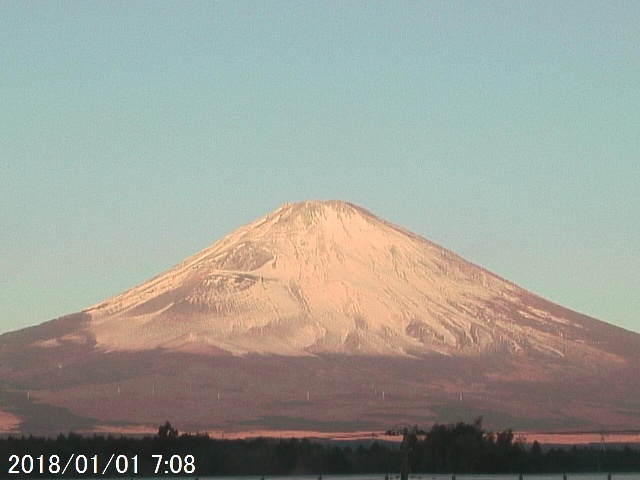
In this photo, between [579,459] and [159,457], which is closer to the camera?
[159,457]

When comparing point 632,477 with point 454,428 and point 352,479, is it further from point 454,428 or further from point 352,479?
point 454,428

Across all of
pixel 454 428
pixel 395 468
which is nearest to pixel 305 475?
pixel 395 468

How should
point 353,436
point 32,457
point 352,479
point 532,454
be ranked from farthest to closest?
point 353,436, point 532,454, point 32,457, point 352,479

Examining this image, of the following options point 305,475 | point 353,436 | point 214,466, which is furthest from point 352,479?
point 353,436

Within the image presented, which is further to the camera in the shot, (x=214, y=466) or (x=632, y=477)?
(x=214, y=466)

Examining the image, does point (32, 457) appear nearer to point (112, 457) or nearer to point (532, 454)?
point (112, 457)

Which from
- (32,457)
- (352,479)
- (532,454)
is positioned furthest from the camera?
(532,454)
